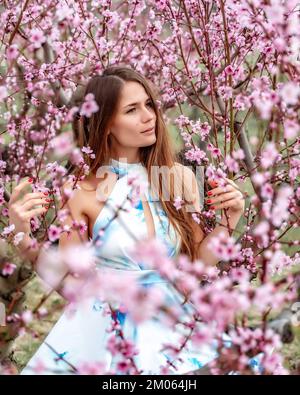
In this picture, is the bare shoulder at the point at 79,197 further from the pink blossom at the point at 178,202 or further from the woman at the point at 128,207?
the pink blossom at the point at 178,202

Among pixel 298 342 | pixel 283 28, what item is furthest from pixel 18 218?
pixel 298 342

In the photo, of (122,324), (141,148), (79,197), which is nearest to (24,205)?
(79,197)

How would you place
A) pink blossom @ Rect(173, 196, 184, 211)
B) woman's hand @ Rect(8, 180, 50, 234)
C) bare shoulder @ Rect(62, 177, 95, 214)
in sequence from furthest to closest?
bare shoulder @ Rect(62, 177, 95, 214) < pink blossom @ Rect(173, 196, 184, 211) < woman's hand @ Rect(8, 180, 50, 234)

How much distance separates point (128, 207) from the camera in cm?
248

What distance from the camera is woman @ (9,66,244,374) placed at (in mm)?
2354

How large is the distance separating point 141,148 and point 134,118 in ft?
0.67

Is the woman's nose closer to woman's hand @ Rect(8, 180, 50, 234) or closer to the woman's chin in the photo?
the woman's chin

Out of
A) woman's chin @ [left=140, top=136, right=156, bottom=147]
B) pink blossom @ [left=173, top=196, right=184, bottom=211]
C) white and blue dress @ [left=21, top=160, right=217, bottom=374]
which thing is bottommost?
white and blue dress @ [left=21, top=160, right=217, bottom=374]

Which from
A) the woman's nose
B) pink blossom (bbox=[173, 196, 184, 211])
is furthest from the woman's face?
pink blossom (bbox=[173, 196, 184, 211])

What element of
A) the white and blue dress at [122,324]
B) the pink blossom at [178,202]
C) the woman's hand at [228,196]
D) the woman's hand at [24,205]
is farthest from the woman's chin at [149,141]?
the woman's hand at [24,205]

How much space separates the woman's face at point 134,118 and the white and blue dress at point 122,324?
0.53 ft

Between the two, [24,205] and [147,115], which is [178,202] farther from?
[24,205]
